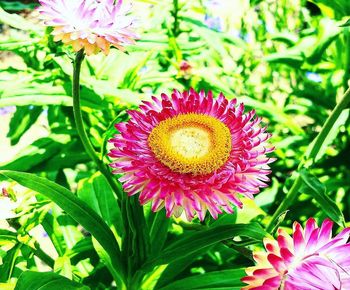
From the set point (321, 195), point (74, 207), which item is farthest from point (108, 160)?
point (321, 195)

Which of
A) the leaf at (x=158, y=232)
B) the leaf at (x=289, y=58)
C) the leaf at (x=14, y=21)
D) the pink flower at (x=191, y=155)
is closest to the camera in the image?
the pink flower at (x=191, y=155)

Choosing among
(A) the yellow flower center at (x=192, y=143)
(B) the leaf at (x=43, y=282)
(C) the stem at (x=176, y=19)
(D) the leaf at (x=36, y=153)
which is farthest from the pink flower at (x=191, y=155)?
(C) the stem at (x=176, y=19)

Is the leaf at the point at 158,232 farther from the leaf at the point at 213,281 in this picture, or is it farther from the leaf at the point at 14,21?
the leaf at the point at 14,21

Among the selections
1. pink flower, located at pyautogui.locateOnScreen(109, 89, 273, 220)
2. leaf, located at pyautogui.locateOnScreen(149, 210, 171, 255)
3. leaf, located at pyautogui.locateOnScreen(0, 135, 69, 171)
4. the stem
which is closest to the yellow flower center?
pink flower, located at pyautogui.locateOnScreen(109, 89, 273, 220)

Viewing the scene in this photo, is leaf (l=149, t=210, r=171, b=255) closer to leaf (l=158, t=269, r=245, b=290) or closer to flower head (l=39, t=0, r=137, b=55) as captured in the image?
leaf (l=158, t=269, r=245, b=290)

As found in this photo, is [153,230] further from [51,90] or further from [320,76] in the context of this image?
[320,76]

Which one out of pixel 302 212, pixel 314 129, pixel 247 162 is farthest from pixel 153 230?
pixel 314 129
